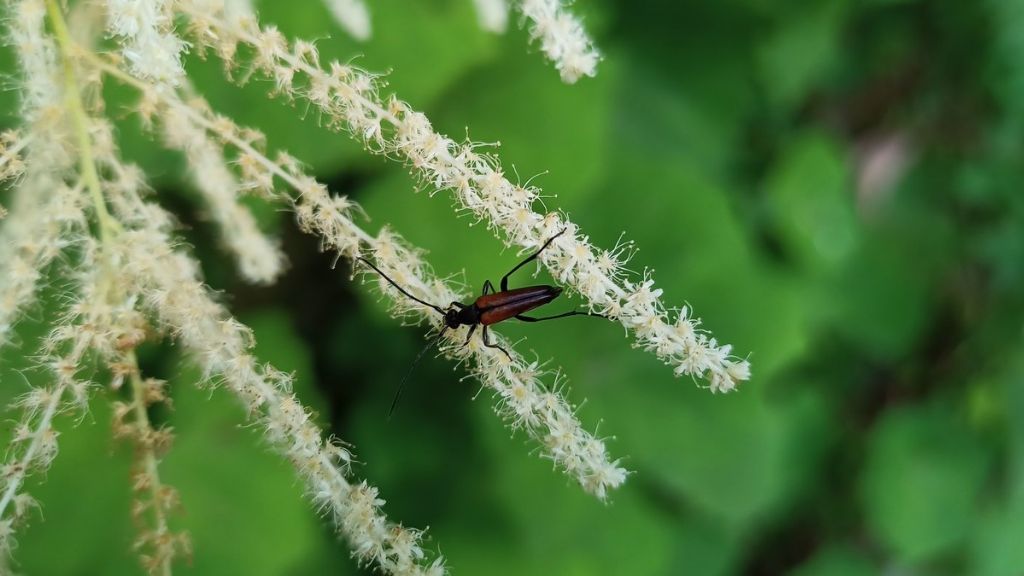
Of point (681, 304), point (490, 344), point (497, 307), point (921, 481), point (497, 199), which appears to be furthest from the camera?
point (921, 481)

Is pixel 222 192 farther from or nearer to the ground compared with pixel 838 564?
nearer to the ground

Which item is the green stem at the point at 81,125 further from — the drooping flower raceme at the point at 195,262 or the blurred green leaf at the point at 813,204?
the blurred green leaf at the point at 813,204

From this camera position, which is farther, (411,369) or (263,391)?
(411,369)

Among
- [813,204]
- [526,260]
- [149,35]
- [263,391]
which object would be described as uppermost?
[813,204]

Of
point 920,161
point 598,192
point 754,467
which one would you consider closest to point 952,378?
point 920,161

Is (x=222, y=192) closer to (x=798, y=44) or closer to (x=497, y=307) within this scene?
(x=497, y=307)

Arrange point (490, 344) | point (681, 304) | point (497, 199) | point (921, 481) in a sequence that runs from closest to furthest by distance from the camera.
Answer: point (497, 199) < point (490, 344) < point (681, 304) < point (921, 481)

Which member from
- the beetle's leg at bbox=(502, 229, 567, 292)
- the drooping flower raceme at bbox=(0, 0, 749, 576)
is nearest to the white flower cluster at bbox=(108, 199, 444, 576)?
the drooping flower raceme at bbox=(0, 0, 749, 576)

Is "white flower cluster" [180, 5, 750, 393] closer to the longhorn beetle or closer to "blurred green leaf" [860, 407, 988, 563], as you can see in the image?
the longhorn beetle

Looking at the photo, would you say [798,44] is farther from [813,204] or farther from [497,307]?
[497,307]

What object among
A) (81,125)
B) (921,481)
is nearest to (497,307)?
(81,125)
